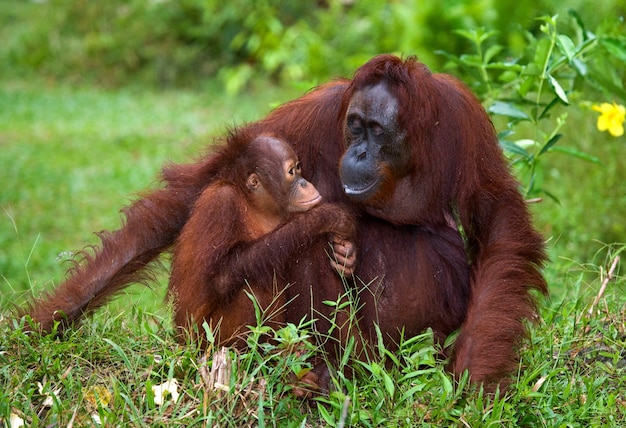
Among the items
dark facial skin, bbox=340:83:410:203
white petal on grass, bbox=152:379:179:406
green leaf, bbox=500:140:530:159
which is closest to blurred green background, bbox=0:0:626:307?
green leaf, bbox=500:140:530:159

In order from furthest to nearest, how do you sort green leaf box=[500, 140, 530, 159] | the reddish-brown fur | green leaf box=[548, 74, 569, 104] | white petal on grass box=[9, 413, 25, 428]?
green leaf box=[500, 140, 530, 159]
green leaf box=[548, 74, 569, 104]
the reddish-brown fur
white petal on grass box=[9, 413, 25, 428]

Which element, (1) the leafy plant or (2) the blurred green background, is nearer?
(1) the leafy plant

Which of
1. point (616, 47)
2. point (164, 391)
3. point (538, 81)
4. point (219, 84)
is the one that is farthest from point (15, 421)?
point (219, 84)

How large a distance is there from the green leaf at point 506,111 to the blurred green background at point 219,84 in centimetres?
2

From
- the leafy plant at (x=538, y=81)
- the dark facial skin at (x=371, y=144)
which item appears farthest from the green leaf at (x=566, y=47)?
the dark facial skin at (x=371, y=144)

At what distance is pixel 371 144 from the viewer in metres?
3.40

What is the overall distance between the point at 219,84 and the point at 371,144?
961 centimetres

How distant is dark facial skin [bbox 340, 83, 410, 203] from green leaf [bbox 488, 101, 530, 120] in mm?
1090

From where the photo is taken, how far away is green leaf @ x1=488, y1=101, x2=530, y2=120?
4.33 meters

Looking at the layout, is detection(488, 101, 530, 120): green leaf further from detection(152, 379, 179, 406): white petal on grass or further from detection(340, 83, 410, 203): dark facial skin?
detection(152, 379, 179, 406): white petal on grass

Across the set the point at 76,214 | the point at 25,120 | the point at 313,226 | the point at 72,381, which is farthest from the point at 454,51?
the point at 72,381

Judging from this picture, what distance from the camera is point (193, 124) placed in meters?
10.8

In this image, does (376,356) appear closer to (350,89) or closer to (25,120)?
(350,89)

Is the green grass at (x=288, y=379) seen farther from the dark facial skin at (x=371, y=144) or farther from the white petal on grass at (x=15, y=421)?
the dark facial skin at (x=371, y=144)
